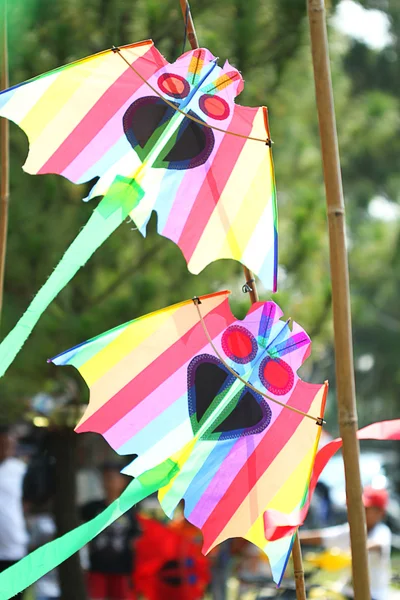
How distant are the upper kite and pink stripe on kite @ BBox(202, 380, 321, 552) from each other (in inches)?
9.3

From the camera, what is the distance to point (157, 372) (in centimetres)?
164

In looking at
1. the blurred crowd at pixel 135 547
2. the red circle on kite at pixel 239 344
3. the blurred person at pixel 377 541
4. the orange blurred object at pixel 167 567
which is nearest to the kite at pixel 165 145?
the red circle on kite at pixel 239 344

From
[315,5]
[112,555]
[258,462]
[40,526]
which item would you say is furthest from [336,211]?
[40,526]

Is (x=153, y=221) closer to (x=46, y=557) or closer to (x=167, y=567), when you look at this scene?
(x=167, y=567)

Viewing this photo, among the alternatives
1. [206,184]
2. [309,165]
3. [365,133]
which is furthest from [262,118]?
[365,133]

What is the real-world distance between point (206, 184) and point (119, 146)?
182 millimetres

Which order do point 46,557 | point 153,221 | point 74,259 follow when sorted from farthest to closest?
1. point 153,221
2. point 74,259
3. point 46,557

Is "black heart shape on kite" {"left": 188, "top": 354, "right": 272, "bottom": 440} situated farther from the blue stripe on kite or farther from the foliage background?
the foliage background

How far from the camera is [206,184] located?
169 cm

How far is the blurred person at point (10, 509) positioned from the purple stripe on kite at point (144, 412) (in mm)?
2371

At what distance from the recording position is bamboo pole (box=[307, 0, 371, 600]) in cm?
126

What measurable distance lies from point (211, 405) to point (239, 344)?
0.41 feet

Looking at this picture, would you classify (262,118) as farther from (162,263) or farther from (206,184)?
(162,263)

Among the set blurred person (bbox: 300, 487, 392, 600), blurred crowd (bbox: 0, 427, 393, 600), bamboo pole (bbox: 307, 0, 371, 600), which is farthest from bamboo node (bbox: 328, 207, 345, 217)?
blurred crowd (bbox: 0, 427, 393, 600)
